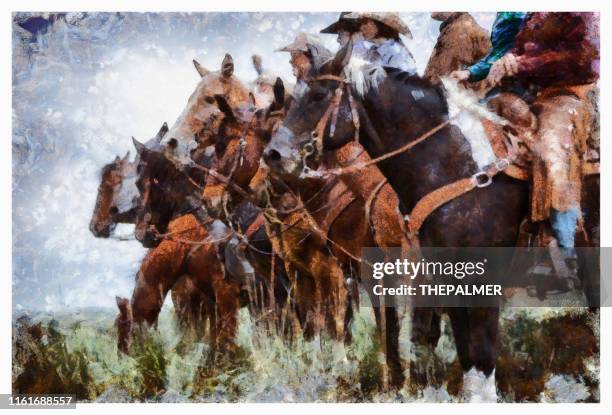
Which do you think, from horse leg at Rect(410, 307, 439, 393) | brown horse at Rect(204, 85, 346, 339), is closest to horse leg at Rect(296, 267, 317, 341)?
brown horse at Rect(204, 85, 346, 339)

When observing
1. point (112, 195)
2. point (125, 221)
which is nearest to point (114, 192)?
point (112, 195)

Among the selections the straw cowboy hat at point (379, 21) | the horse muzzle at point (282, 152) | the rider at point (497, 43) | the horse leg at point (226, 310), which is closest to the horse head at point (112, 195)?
the horse leg at point (226, 310)

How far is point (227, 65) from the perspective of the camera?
7.45 m

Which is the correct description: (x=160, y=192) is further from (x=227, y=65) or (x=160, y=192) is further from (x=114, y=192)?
(x=227, y=65)

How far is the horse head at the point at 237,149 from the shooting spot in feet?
24.2

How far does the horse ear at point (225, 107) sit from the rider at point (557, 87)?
1.77 m

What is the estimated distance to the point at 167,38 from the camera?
749cm

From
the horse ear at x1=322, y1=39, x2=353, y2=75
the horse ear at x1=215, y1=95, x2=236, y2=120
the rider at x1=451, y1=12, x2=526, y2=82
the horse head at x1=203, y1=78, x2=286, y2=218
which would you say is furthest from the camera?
the horse ear at x1=215, y1=95, x2=236, y2=120

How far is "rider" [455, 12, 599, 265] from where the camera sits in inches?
257

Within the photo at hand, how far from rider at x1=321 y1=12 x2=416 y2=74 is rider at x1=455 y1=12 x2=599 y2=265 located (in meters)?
0.50

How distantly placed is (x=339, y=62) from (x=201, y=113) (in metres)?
1.31

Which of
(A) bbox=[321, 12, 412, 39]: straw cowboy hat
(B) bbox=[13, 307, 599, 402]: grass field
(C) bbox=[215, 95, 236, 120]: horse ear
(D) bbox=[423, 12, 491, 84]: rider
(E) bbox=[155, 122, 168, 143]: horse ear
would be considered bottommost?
(B) bbox=[13, 307, 599, 402]: grass field

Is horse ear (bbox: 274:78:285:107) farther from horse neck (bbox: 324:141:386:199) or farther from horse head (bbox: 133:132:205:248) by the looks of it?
horse head (bbox: 133:132:205:248)

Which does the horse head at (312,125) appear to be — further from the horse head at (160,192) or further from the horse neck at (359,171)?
the horse head at (160,192)
